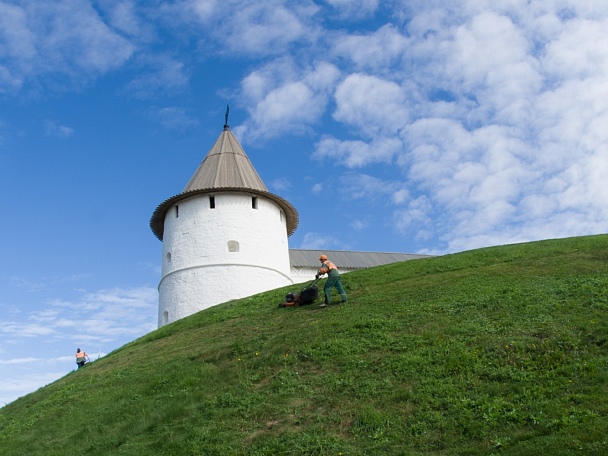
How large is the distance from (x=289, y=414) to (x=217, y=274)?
683 inches

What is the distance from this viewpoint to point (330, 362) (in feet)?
40.3

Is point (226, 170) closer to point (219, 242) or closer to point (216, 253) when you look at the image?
point (219, 242)

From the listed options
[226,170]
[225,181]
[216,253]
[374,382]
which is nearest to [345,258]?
[226,170]

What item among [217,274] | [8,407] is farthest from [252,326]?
[217,274]

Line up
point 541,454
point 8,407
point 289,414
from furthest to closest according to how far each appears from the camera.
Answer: point 8,407 → point 289,414 → point 541,454

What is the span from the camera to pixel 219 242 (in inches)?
1099

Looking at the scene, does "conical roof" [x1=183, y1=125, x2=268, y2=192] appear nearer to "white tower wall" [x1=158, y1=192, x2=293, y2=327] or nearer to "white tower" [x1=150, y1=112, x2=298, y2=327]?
"white tower" [x1=150, y1=112, x2=298, y2=327]

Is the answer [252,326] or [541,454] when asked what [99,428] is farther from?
[541,454]

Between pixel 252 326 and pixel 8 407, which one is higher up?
pixel 252 326

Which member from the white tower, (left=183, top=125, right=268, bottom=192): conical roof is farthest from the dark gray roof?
(left=183, top=125, right=268, bottom=192): conical roof

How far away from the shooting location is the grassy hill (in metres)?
9.19

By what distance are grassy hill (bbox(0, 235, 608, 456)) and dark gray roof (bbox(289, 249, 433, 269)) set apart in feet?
64.2

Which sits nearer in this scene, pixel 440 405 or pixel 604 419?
pixel 604 419

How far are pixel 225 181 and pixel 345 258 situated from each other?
43.6 feet
